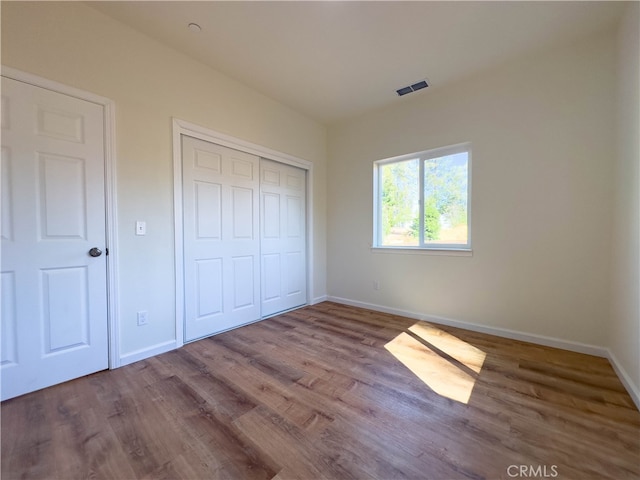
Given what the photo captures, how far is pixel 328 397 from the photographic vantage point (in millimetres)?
1697

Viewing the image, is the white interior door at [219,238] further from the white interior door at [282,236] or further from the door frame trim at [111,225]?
the door frame trim at [111,225]

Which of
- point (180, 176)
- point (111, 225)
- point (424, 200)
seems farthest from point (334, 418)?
point (424, 200)

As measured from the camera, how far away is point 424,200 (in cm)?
322

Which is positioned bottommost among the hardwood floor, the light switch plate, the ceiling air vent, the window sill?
the hardwood floor

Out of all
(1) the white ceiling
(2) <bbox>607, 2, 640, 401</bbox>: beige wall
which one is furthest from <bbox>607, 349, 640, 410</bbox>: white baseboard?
(1) the white ceiling

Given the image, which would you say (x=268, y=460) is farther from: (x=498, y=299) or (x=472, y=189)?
(x=472, y=189)

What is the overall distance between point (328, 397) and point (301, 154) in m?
3.05

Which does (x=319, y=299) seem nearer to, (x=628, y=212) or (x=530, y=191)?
(x=530, y=191)

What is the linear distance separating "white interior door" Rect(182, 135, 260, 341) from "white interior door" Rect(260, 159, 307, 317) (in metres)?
0.15

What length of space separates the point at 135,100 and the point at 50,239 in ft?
4.22

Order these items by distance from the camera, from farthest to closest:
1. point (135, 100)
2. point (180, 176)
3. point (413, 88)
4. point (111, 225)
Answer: point (413, 88) → point (180, 176) → point (135, 100) → point (111, 225)

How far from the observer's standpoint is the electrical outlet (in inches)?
87.5

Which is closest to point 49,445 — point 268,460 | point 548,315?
point 268,460

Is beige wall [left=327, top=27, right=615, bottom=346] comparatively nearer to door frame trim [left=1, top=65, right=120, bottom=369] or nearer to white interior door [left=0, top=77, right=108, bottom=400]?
door frame trim [left=1, top=65, right=120, bottom=369]
